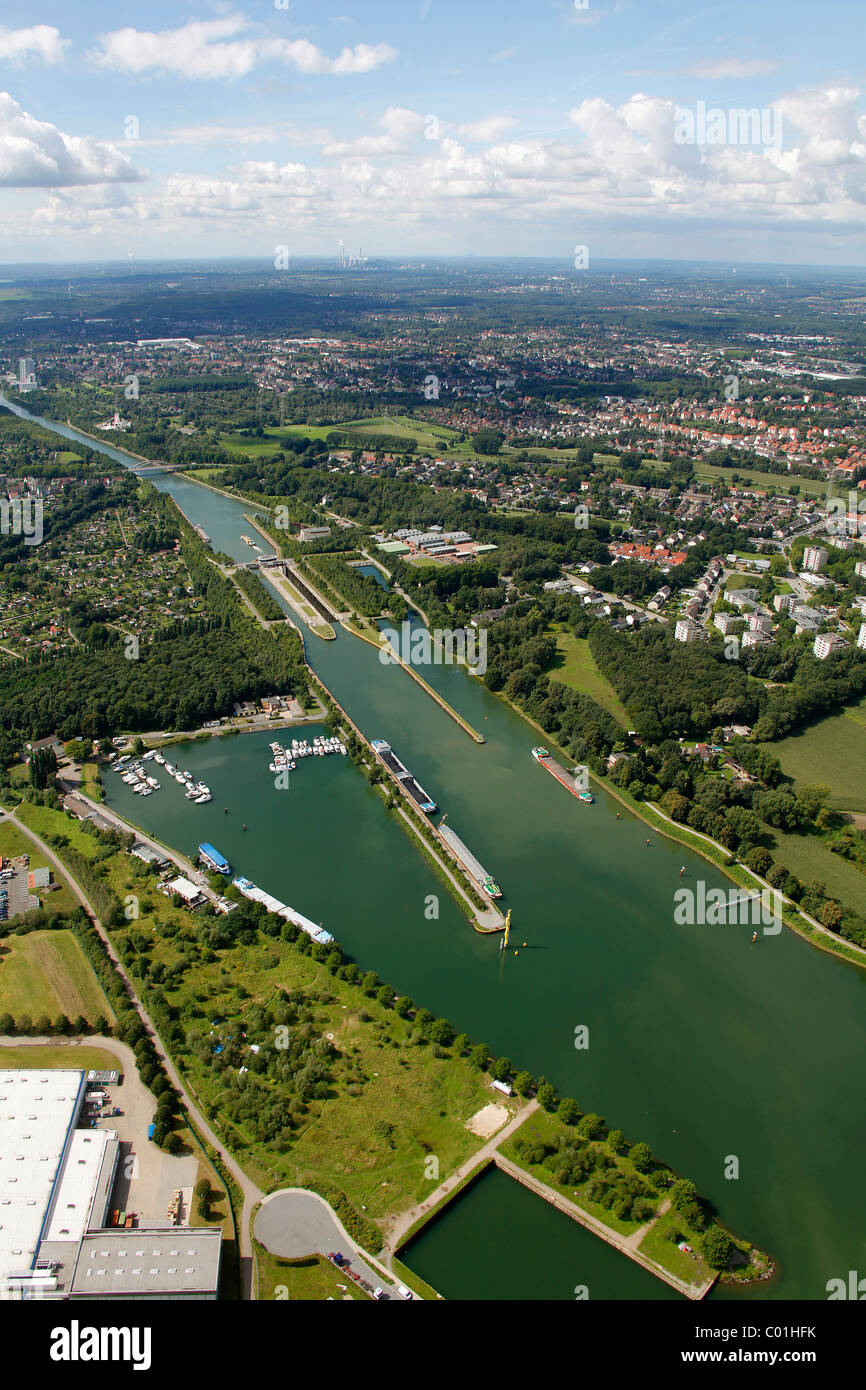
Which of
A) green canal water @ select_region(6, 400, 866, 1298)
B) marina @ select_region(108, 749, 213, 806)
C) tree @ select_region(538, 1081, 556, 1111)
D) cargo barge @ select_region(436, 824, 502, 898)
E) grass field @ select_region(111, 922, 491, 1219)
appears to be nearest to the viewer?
green canal water @ select_region(6, 400, 866, 1298)

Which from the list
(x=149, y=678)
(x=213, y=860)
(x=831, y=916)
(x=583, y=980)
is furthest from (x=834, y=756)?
(x=149, y=678)

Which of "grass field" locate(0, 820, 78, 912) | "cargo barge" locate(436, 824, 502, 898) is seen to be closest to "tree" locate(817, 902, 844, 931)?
"cargo barge" locate(436, 824, 502, 898)

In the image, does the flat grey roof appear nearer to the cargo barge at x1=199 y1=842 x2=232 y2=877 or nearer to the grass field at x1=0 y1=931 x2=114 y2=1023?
the grass field at x1=0 y1=931 x2=114 y2=1023

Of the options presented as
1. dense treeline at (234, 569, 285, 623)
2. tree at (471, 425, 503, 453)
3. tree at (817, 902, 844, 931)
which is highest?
tree at (471, 425, 503, 453)

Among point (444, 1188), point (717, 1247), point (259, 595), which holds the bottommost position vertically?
point (717, 1247)

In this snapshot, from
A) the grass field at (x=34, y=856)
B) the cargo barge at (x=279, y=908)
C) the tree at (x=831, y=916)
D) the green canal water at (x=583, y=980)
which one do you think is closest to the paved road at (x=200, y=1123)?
the grass field at (x=34, y=856)

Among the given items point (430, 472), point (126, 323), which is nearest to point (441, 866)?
point (430, 472)

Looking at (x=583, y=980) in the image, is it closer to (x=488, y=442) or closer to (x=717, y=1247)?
(x=717, y=1247)
